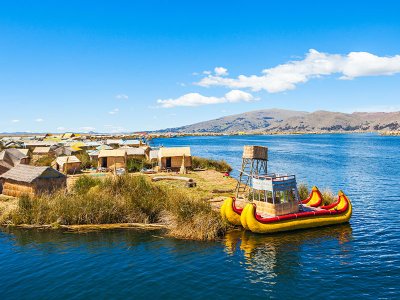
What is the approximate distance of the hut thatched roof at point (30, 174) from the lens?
29.1 m

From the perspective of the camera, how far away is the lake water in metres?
14.7

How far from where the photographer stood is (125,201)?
79.3 ft

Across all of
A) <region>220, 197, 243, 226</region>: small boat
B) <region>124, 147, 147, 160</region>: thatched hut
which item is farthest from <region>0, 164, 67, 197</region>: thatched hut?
<region>124, 147, 147, 160</region>: thatched hut

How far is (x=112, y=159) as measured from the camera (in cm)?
5072

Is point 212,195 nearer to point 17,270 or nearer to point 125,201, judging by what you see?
point 125,201

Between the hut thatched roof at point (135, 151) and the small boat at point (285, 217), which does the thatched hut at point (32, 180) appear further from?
the hut thatched roof at point (135, 151)

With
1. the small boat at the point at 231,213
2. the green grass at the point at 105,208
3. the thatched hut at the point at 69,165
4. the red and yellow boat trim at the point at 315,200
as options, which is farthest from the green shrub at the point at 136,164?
the small boat at the point at 231,213

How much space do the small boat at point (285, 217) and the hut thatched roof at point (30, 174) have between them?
15694 mm

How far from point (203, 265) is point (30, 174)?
19.6 metres

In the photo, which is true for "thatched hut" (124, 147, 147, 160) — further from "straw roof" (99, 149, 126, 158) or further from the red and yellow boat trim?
the red and yellow boat trim

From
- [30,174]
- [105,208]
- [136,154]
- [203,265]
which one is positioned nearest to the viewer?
[203,265]

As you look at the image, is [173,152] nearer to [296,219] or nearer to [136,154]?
[136,154]

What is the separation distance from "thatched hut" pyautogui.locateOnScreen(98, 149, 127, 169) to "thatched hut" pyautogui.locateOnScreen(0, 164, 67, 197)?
19.0 metres

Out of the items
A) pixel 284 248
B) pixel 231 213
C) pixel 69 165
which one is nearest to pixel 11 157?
pixel 69 165
